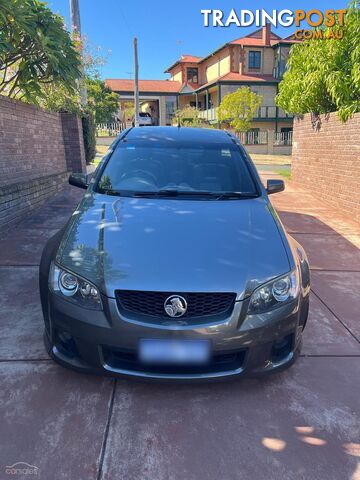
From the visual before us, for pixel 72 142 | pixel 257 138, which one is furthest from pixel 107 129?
pixel 72 142

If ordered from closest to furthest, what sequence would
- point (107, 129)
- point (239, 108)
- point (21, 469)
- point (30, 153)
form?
point (21, 469) → point (30, 153) → point (239, 108) → point (107, 129)

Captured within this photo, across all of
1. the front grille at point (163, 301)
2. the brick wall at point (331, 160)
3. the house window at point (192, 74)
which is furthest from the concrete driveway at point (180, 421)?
the house window at point (192, 74)

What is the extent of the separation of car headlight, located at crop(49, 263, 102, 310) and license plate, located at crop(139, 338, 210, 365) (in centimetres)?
37

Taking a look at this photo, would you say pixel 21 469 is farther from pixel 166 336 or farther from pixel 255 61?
pixel 255 61

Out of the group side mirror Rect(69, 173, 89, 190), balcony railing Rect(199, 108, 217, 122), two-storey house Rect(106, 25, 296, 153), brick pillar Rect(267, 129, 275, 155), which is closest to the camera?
side mirror Rect(69, 173, 89, 190)

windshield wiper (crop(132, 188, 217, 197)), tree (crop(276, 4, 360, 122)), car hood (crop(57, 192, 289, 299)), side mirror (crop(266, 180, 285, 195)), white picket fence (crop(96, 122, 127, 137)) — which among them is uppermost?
tree (crop(276, 4, 360, 122))

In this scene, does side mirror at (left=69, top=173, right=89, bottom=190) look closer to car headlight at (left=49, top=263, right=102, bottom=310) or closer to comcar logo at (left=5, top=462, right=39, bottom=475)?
car headlight at (left=49, top=263, right=102, bottom=310)

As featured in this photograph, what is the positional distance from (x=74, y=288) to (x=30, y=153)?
608cm

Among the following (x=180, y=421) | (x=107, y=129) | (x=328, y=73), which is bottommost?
(x=180, y=421)

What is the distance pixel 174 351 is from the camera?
85.0 inches

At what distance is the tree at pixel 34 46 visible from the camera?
5361 mm

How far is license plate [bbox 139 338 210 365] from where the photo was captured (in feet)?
7.03

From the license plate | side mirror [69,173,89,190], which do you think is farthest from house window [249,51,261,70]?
the license plate

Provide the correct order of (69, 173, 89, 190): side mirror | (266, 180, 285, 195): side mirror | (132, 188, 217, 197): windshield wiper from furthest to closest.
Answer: (266, 180, 285, 195): side mirror < (69, 173, 89, 190): side mirror < (132, 188, 217, 197): windshield wiper
